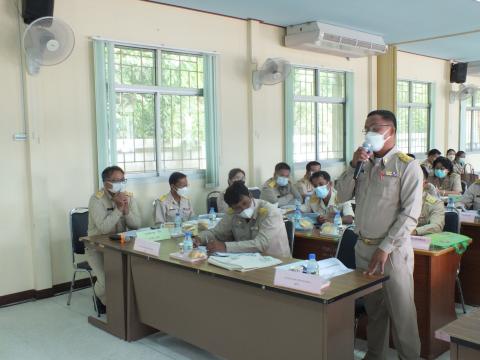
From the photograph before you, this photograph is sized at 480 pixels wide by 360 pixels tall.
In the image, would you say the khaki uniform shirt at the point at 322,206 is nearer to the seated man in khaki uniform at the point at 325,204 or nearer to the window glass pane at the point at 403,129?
the seated man in khaki uniform at the point at 325,204

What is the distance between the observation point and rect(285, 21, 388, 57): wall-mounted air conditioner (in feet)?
21.2

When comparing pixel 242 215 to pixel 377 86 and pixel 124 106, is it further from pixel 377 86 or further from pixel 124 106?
pixel 377 86

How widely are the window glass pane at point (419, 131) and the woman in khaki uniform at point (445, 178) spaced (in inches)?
135

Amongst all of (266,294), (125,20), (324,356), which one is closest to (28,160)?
(125,20)

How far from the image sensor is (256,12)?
19.5 feet

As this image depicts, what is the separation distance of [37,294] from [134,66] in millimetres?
A: 2482

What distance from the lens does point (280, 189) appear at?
6.20 meters

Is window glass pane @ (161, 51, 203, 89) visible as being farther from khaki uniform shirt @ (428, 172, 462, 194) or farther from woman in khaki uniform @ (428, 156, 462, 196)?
khaki uniform shirt @ (428, 172, 462, 194)

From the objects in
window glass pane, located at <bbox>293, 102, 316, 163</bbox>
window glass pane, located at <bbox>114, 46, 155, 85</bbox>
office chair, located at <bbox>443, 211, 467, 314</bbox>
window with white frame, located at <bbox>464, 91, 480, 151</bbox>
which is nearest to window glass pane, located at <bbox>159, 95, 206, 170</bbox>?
window glass pane, located at <bbox>114, 46, 155, 85</bbox>

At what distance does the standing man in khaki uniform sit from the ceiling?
3252mm

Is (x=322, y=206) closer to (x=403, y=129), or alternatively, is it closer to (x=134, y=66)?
(x=134, y=66)

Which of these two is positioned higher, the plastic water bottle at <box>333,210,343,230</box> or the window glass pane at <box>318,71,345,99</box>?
the window glass pane at <box>318,71,345,99</box>

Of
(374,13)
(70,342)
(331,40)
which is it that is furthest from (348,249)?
(331,40)

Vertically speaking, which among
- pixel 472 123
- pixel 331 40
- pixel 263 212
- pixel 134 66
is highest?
pixel 331 40
